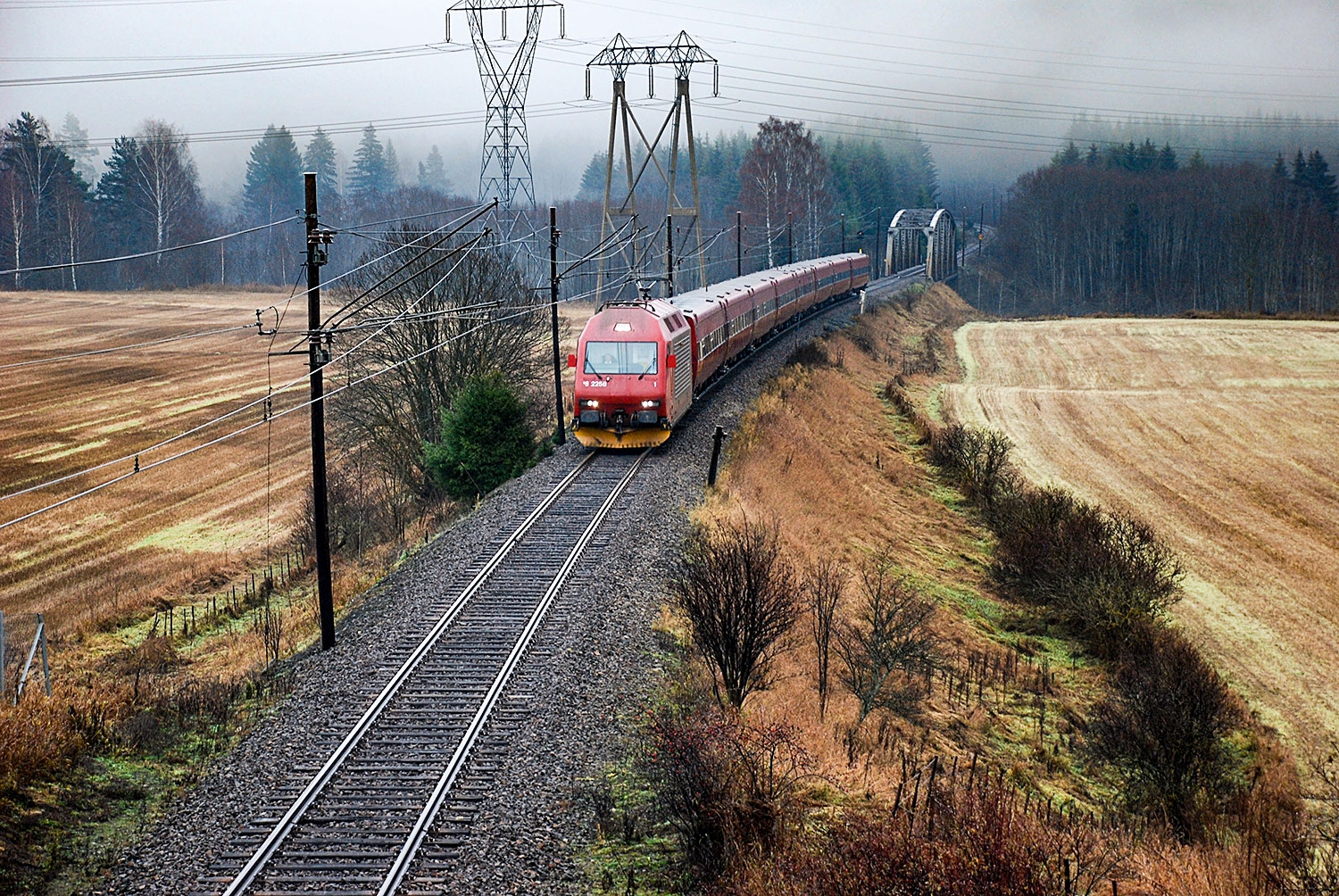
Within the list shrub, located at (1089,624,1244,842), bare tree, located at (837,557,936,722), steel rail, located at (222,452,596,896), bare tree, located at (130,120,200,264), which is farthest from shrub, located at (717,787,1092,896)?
bare tree, located at (130,120,200,264)

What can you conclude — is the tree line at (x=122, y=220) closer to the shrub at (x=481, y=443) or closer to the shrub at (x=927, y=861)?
the shrub at (x=481, y=443)

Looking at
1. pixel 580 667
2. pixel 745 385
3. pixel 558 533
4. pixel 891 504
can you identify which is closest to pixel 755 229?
pixel 745 385

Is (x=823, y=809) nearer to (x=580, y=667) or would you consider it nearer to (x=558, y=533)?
(x=580, y=667)

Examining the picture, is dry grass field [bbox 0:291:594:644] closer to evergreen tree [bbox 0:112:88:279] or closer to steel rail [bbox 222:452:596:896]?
steel rail [bbox 222:452:596:896]

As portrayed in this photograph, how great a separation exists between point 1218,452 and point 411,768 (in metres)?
34.2

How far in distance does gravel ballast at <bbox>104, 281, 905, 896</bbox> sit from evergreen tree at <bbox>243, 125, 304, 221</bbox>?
134 metres

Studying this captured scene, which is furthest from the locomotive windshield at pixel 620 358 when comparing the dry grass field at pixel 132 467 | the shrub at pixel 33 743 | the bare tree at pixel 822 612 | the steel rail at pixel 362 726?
the shrub at pixel 33 743

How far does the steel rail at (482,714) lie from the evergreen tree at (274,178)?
135m

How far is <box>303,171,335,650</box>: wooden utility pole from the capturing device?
16234 mm

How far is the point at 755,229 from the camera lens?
95.1m

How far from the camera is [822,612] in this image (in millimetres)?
18438

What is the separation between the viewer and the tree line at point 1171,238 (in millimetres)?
93312

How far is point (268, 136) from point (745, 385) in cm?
13971

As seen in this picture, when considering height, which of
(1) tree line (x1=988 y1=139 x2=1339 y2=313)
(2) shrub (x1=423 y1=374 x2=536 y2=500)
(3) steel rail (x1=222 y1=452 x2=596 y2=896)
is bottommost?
(3) steel rail (x1=222 y1=452 x2=596 y2=896)
